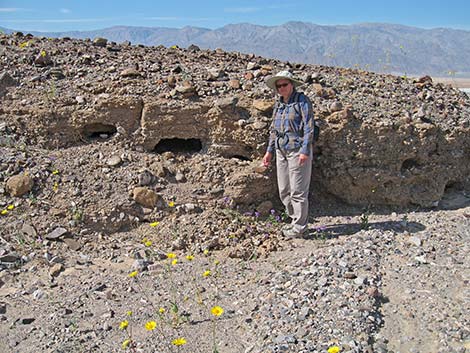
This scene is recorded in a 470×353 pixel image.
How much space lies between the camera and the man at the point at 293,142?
4.96 m

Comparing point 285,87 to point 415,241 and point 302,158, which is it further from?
point 415,241

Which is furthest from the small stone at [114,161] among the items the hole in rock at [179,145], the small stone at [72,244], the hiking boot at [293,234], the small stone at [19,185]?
the hiking boot at [293,234]

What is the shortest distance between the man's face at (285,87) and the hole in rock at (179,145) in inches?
73.0

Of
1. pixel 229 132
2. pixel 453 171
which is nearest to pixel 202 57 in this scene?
pixel 229 132

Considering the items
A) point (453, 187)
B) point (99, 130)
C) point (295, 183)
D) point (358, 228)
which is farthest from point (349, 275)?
point (99, 130)

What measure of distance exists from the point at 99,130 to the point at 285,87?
9.57 feet

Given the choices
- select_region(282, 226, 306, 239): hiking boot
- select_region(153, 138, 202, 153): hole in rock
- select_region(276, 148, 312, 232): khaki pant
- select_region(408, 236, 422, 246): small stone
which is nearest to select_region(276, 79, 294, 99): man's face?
select_region(276, 148, 312, 232): khaki pant

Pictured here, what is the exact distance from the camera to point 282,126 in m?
5.13

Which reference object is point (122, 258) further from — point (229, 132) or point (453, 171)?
point (453, 171)

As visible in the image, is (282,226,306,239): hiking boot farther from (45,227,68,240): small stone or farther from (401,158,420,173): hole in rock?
(45,227,68,240): small stone

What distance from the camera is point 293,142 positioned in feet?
16.6

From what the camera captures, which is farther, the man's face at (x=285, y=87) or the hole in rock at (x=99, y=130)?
the hole in rock at (x=99, y=130)

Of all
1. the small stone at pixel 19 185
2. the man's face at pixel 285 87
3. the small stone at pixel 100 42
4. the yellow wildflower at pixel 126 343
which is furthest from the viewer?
the small stone at pixel 100 42

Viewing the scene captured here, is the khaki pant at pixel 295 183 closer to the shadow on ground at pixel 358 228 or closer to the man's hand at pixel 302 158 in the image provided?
the man's hand at pixel 302 158
